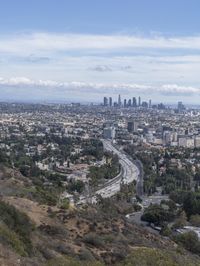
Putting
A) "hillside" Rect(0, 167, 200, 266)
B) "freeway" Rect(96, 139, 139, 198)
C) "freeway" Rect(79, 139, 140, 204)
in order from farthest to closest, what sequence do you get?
1. "freeway" Rect(96, 139, 139, 198)
2. "freeway" Rect(79, 139, 140, 204)
3. "hillside" Rect(0, 167, 200, 266)

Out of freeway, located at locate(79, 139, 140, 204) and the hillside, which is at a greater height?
the hillside

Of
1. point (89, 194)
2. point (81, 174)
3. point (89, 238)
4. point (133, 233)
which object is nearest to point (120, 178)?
point (81, 174)

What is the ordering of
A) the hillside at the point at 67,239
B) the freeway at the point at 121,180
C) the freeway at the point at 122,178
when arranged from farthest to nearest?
the freeway at the point at 122,178
the freeway at the point at 121,180
the hillside at the point at 67,239

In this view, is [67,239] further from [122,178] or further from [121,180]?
[122,178]

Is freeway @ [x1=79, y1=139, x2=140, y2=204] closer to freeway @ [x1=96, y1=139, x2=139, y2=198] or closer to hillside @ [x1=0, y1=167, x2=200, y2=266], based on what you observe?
freeway @ [x1=96, y1=139, x2=139, y2=198]

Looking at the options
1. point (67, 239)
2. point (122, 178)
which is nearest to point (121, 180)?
point (122, 178)

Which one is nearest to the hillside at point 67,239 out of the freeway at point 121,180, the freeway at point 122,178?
the freeway at point 121,180

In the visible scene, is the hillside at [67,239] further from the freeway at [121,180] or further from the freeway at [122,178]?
the freeway at [122,178]

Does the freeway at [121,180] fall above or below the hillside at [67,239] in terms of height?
below

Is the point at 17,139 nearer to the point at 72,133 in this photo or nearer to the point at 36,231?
the point at 72,133

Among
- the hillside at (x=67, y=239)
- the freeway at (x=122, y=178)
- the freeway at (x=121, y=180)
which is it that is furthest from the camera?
the freeway at (x=122, y=178)

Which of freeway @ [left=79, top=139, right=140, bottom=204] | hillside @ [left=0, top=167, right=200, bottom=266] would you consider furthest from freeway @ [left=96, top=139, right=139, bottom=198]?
hillside @ [left=0, top=167, right=200, bottom=266]

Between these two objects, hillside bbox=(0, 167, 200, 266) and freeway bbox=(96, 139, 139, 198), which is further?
freeway bbox=(96, 139, 139, 198)
